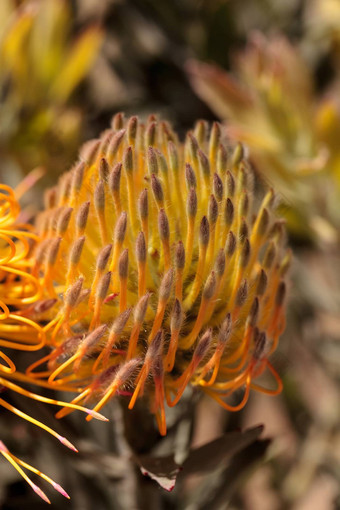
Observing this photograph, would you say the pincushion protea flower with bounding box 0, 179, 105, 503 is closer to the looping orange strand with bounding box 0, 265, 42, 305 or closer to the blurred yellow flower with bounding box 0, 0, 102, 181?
the looping orange strand with bounding box 0, 265, 42, 305

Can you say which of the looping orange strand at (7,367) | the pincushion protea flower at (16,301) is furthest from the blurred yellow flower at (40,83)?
the looping orange strand at (7,367)

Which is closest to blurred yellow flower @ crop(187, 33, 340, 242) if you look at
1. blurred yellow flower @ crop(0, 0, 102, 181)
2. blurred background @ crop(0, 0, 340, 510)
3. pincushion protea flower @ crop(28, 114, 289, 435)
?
blurred background @ crop(0, 0, 340, 510)

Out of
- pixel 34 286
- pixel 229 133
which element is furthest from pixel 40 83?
pixel 34 286

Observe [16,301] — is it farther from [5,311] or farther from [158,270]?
[158,270]

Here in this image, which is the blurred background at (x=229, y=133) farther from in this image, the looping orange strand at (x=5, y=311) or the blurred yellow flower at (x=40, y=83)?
the looping orange strand at (x=5, y=311)

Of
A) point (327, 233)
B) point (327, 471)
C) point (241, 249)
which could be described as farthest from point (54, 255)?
point (327, 471)

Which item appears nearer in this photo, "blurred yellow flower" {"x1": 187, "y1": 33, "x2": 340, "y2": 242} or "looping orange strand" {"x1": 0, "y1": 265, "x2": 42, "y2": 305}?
"looping orange strand" {"x1": 0, "y1": 265, "x2": 42, "y2": 305}
